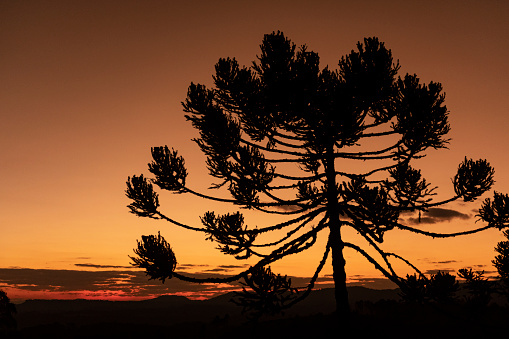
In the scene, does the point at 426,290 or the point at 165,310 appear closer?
the point at 426,290

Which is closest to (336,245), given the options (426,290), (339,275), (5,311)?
(339,275)

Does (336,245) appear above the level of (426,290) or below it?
above

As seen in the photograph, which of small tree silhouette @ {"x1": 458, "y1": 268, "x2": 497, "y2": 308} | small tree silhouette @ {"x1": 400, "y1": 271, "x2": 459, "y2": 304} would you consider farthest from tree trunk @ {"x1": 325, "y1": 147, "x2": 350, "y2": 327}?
small tree silhouette @ {"x1": 458, "y1": 268, "x2": 497, "y2": 308}

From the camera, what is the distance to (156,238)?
10273mm

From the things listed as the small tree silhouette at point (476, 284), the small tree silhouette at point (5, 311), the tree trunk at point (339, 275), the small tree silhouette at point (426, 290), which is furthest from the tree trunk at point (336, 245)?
the small tree silhouette at point (5, 311)

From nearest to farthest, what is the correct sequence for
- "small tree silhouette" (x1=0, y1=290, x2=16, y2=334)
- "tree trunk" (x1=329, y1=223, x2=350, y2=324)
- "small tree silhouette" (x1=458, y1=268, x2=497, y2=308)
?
"tree trunk" (x1=329, y1=223, x2=350, y2=324) < "small tree silhouette" (x1=458, y1=268, x2=497, y2=308) < "small tree silhouette" (x1=0, y1=290, x2=16, y2=334)

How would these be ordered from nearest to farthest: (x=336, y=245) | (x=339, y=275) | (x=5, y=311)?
1. (x=339, y=275)
2. (x=336, y=245)
3. (x=5, y=311)

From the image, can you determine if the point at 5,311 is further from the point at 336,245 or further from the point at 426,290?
the point at 426,290

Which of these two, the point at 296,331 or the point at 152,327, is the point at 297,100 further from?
the point at 152,327

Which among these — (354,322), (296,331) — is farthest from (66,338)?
(354,322)

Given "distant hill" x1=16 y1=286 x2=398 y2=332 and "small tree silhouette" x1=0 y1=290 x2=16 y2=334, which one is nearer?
"small tree silhouette" x1=0 y1=290 x2=16 y2=334

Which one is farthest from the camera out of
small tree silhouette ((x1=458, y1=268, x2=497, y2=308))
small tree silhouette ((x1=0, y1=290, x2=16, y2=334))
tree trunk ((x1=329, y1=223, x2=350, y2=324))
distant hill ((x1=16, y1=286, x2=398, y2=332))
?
distant hill ((x1=16, y1=286, x2=398, y2=332))

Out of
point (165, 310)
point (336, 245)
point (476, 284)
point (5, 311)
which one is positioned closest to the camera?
point (336, 245)

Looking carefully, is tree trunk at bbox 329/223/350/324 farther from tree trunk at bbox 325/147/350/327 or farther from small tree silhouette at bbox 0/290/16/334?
small tree silhouette at bbox 0/290/16/334
